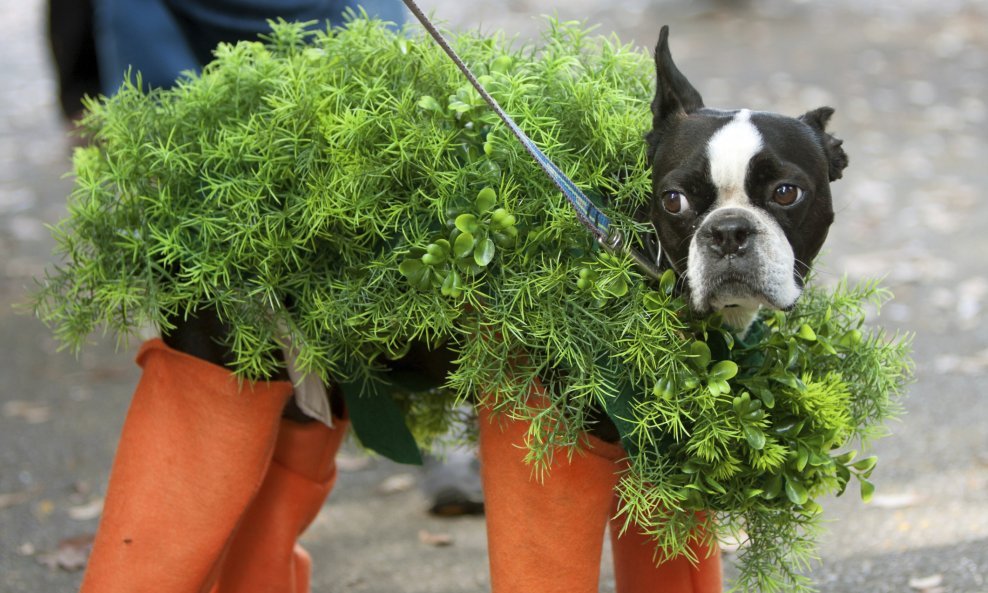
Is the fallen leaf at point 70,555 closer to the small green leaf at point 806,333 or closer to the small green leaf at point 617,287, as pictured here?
the small green leaf at point 617,287

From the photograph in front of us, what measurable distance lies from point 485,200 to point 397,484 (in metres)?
2.16

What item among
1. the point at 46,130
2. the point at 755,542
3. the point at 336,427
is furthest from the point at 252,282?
the point at 46,130

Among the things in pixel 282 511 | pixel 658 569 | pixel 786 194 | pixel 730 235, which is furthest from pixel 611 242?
pixel 282 511

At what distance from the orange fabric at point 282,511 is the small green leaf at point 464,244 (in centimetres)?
73

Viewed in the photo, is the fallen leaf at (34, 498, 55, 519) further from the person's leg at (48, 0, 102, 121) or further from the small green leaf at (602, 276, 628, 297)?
the small green leaf at (602, 276, 628, 297)

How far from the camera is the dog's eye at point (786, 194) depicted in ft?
6.61

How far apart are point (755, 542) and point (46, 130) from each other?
8.68 metres

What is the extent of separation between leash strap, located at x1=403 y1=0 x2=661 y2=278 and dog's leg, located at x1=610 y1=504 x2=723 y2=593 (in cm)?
57

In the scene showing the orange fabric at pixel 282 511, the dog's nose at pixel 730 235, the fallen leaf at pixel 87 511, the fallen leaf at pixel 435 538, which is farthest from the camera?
the fallen leaf at pixel 87 511

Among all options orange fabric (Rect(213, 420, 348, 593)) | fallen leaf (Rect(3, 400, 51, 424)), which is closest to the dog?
orange fabric (Rect(213, 420, 348, 593))

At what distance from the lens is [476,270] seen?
Result: 2051 millimetres

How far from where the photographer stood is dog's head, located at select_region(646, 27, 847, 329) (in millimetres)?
1971

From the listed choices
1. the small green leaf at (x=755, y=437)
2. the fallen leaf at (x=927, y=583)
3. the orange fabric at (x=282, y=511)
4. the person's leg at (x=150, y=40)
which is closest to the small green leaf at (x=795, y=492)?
the small green leaf at (x=755, y=437)

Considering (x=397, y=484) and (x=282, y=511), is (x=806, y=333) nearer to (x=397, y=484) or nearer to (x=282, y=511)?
(x=282, y=511)
